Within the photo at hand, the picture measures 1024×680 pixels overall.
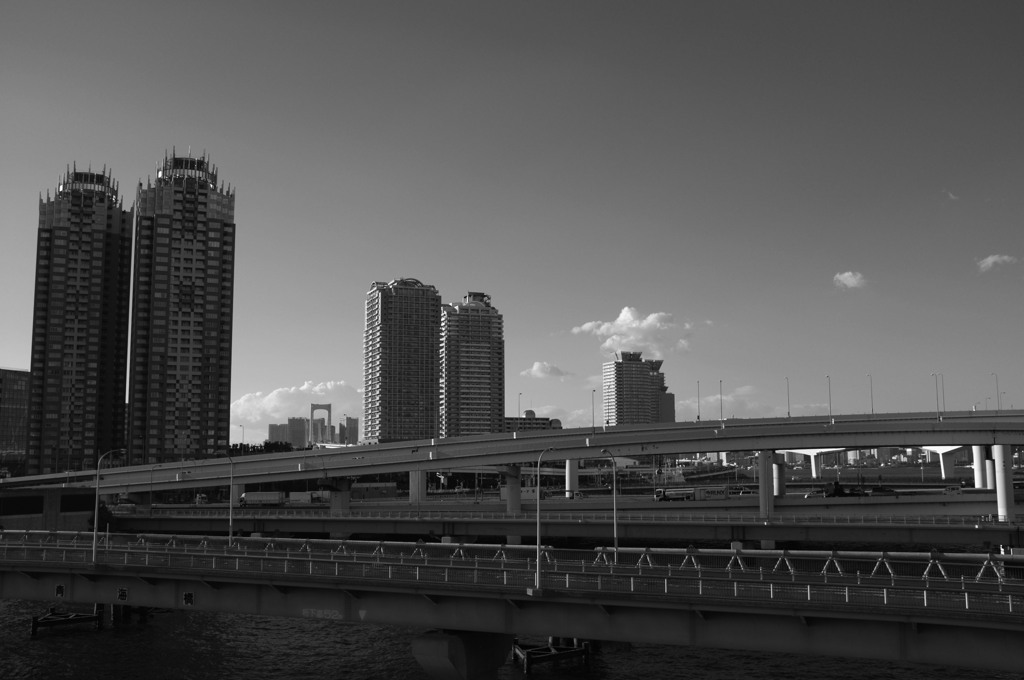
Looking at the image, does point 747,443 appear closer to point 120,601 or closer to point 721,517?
point 721,517

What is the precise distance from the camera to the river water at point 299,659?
4938 cm

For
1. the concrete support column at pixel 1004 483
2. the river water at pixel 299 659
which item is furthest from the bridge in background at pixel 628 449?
the river water at pixel 299 659

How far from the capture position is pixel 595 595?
38125 mm

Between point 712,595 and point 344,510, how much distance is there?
89156 millimetres

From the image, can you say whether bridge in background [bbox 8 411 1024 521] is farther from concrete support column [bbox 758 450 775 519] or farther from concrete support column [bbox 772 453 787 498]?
concrete support column [bbox 772 453 787 498]

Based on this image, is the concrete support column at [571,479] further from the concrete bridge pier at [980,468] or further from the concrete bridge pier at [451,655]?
the concrete bridge pier at [451,655]

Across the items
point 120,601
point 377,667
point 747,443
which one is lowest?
point 377,667

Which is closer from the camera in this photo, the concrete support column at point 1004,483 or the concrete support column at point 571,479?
the concrete support column at point 1004,483

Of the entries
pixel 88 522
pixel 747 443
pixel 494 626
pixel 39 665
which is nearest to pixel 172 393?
pixel 88 522

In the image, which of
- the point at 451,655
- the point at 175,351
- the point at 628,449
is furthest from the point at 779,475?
the point at 175,351

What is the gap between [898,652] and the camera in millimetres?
33719

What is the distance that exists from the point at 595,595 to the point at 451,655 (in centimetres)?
837

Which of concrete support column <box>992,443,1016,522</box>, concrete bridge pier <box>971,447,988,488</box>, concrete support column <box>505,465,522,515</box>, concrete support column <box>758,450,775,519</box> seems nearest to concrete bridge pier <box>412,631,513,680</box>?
concrete support column <box>758,450,775,519</box>

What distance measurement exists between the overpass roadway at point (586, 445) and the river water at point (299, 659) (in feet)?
122
